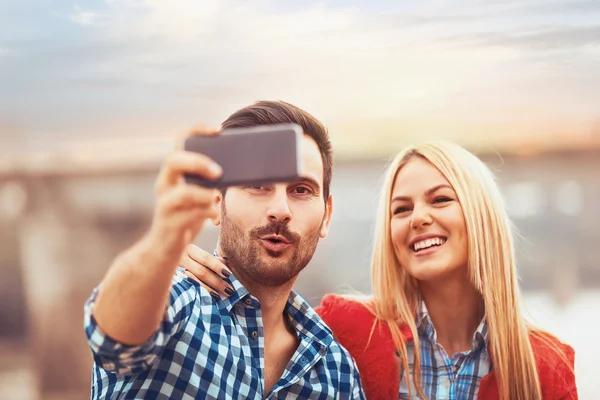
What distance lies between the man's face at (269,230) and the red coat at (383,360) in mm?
462

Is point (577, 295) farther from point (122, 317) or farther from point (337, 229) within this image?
point (122, 317)

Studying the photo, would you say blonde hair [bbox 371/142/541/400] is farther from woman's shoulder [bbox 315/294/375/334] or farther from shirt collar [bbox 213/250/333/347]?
shirt collar [bbox 213/250/333/347]

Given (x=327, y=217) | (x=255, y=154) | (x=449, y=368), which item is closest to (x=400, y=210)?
(x=327, y=217)

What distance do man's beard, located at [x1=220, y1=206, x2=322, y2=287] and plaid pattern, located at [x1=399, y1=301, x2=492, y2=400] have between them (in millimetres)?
586

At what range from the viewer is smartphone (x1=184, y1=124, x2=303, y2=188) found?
0.95 meters

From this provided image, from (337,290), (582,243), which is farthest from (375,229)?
(582,243)

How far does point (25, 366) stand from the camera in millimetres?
7016

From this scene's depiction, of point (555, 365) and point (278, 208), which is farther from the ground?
point (278, 208)

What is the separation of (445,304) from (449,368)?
0.24 meters

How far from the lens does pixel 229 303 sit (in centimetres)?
151

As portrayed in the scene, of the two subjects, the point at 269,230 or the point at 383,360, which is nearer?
the point at 269,230

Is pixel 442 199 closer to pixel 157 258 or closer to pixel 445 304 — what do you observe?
pixel 445 304

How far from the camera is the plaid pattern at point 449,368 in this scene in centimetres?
187

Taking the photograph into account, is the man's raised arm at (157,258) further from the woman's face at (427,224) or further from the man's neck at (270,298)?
the woman's face at (427,224)
